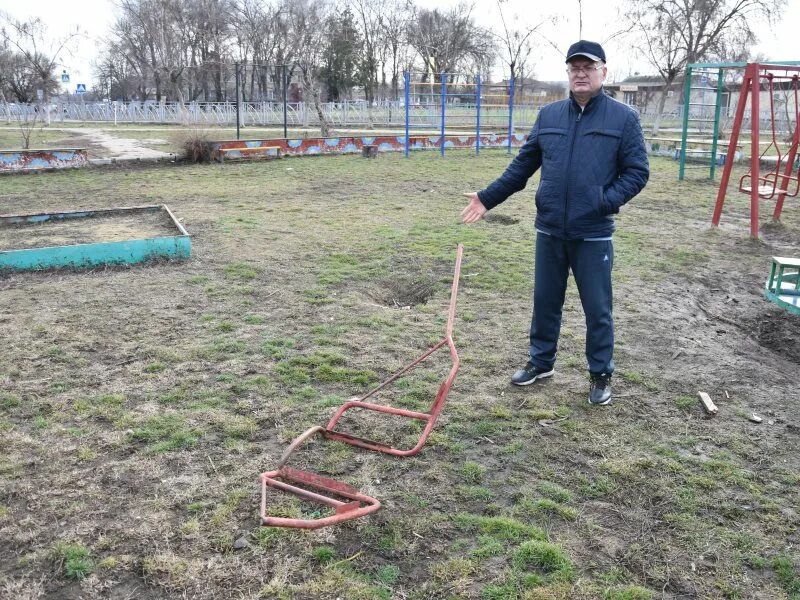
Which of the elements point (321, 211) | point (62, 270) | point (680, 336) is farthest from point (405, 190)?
point (680, 336)

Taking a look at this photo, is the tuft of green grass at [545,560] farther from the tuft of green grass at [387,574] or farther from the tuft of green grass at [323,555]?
the tuft of green grass at [323,555]

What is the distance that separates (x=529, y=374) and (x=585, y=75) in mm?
1755

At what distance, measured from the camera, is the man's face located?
132 inches

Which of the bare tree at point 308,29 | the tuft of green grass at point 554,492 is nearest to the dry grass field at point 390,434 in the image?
the tuft of green grass at point 554,492

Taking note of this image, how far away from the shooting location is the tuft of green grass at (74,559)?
8.05 feet

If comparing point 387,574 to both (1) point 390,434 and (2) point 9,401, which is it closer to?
(1) point 390,434

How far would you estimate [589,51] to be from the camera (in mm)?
3340

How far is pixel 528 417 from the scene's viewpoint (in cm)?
371

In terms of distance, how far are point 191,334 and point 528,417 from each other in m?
2.55

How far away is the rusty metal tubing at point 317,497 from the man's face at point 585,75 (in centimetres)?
225

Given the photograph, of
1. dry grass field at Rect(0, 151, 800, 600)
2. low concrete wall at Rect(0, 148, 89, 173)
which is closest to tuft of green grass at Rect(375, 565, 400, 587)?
dry grass field at Rect(0, 151, 800, 600)

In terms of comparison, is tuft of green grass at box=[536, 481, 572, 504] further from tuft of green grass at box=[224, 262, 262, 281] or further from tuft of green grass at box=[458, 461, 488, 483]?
tuft of green grass at box=[224, 262, 262, 281]

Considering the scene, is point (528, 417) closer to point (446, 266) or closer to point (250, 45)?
point (446, 266)

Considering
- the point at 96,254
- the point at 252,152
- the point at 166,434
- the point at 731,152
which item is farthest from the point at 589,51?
the point at 252,152
